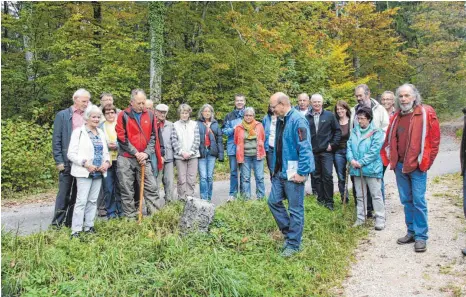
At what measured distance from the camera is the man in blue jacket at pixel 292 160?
471 cm

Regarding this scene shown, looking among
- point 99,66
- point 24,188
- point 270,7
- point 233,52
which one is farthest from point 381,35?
point 24,188

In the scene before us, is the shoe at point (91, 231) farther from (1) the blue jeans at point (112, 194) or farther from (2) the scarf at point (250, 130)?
(2) the scarf at point (250, 130)

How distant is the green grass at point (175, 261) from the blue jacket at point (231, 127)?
2043mm

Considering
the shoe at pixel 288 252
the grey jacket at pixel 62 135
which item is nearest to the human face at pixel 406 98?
the shoe at pixel 288 252

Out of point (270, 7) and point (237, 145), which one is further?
point (270, 7)

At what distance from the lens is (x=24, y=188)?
9719 millimetres

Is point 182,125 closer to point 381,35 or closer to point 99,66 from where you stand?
point 99,66

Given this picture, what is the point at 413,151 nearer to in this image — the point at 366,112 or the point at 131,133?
the point at 366,112

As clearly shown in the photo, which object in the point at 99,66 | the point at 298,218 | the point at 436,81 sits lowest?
the point at 298,218

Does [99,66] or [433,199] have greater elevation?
[99,66]

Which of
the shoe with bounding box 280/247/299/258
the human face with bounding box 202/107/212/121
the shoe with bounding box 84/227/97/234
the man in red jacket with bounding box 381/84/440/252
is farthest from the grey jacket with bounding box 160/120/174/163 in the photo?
the man in red jacket with bounding box 381/84/440/252

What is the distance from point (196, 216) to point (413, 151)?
9.75 ft

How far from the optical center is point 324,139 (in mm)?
6605

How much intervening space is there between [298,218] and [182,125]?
10.6ft
